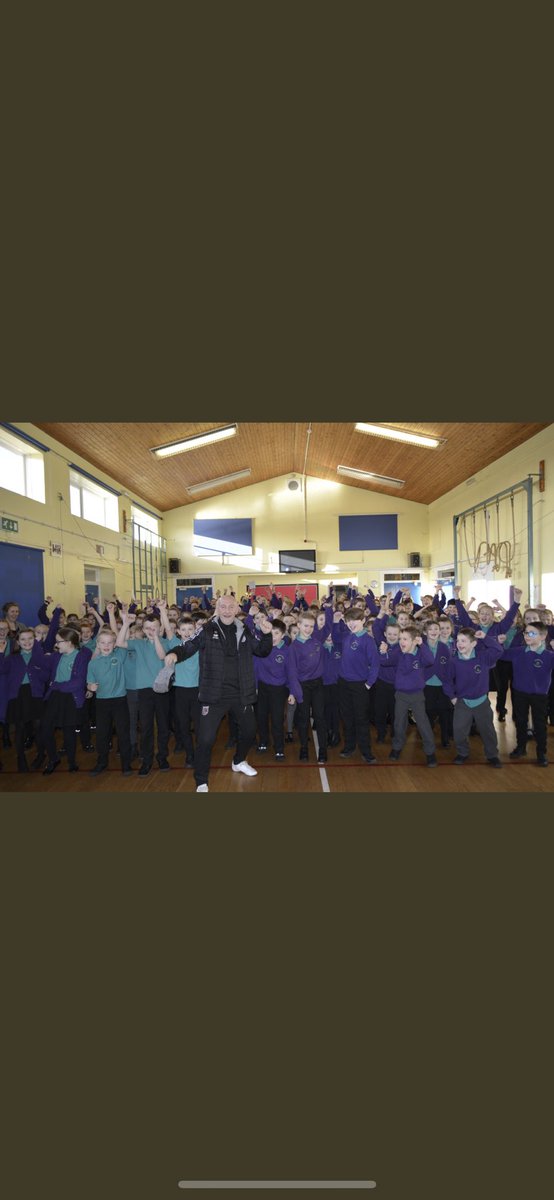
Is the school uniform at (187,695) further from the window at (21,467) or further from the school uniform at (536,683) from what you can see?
the window at (21,467)

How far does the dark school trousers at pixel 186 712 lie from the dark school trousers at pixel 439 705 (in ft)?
7.95

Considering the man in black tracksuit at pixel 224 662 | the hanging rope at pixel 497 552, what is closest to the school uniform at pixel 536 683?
the man in black tracksuit at pixel 224 662

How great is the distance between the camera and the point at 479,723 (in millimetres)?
5516

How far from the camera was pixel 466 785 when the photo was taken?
504 cm

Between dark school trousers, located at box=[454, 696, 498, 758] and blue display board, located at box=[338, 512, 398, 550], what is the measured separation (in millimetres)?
14081

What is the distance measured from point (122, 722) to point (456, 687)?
312 centimetres

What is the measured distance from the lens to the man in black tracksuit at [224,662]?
4699 mm

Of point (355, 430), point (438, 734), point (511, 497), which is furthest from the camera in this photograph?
point (355, 430)

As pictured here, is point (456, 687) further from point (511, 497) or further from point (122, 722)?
point (511, 497)

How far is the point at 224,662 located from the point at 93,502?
33.0ft

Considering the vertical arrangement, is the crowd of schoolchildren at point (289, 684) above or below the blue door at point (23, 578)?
below

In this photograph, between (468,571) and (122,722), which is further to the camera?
(468,571)

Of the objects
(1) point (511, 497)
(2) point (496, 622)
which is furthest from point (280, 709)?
(1) point (511, 497)

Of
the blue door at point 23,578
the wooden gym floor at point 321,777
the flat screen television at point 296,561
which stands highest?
the flat screen television at point 296,561
